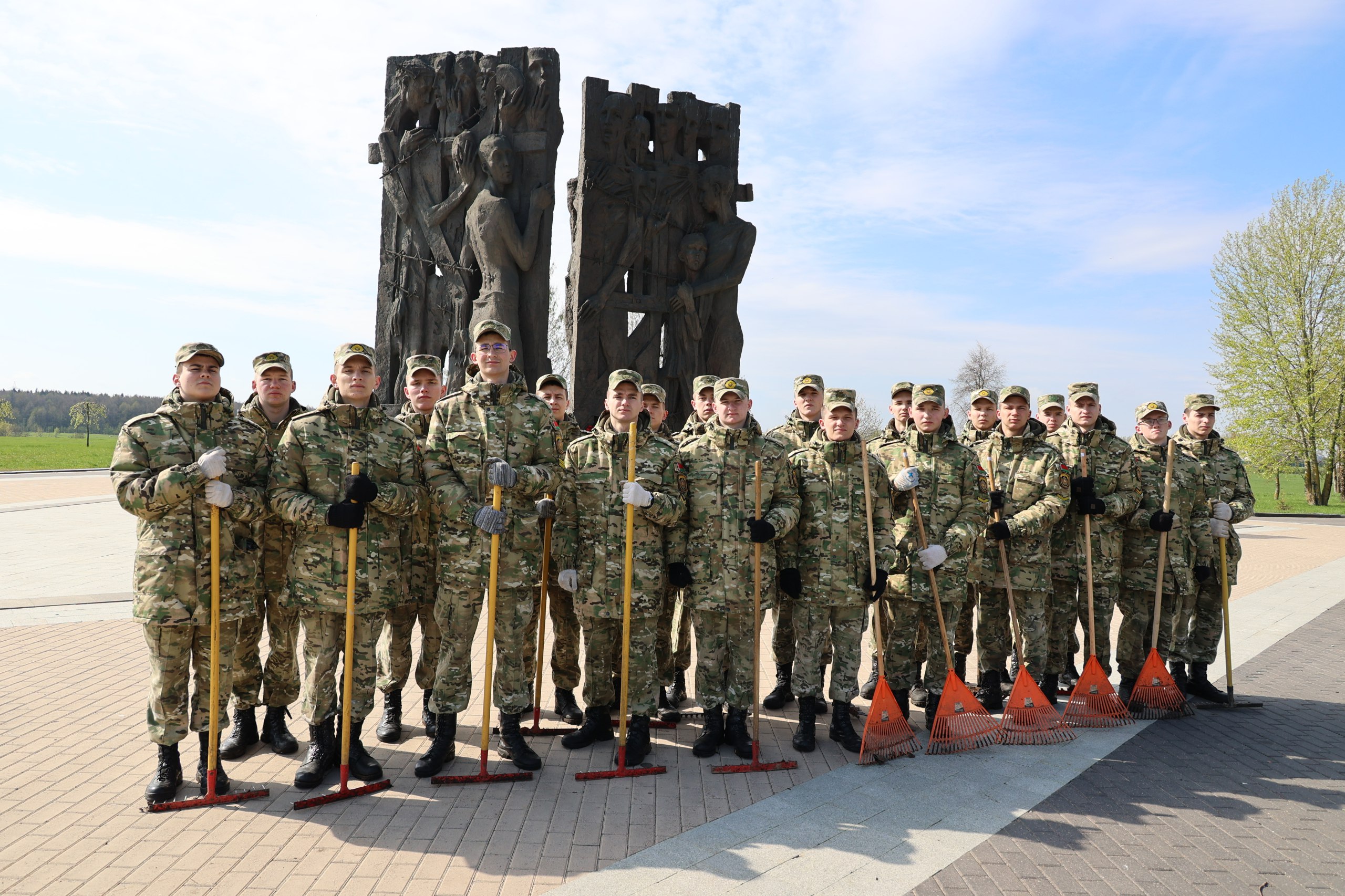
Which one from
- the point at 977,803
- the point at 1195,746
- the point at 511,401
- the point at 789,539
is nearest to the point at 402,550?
the point at 511,401

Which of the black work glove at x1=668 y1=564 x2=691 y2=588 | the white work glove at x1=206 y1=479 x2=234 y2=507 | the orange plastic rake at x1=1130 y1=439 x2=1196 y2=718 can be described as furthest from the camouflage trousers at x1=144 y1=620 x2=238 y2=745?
the orange plastic rake at x1=1130 y1=439 x2=1196 y2=718

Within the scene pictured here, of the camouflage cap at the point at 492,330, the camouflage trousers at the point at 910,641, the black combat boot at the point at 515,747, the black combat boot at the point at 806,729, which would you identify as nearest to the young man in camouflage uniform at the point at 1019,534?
the camouflage trousers at the point at 910,641

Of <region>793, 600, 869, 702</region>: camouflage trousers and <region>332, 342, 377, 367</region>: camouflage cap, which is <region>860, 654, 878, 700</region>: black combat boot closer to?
<region>793, 600, 869, 702</region>: camouflage trousers

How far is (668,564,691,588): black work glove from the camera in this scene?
4.93m

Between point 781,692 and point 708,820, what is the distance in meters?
2.20

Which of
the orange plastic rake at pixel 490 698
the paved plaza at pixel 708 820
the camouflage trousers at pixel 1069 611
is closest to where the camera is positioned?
the paved plaza at pixel 708 820

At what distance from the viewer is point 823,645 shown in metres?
5.25

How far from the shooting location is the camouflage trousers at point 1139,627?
6.33 metres

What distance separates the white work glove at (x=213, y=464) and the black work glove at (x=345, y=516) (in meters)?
0.56

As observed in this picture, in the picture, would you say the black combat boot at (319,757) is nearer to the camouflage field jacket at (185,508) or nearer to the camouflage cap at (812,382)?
the camouflage field jacket at (185,508)

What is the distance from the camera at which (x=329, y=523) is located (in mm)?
4250

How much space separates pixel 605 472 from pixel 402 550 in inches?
56.1

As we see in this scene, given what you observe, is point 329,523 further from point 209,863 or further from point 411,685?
point 411,685

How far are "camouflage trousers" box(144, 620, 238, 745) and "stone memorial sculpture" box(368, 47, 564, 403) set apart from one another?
7.81 metres
